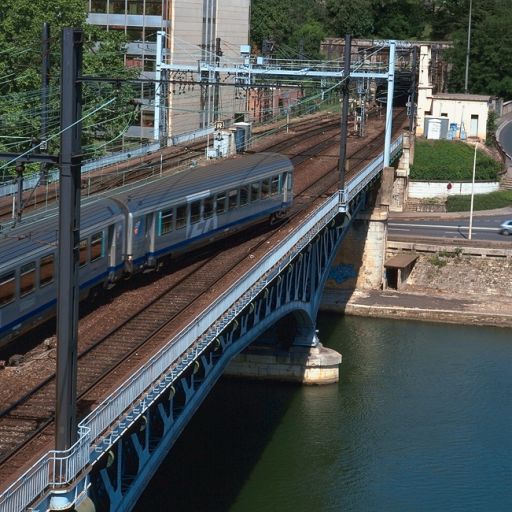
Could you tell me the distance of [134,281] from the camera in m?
27.5

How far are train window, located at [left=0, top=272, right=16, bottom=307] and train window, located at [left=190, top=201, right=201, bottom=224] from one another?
8.53 metres

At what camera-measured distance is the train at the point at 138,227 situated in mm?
21781

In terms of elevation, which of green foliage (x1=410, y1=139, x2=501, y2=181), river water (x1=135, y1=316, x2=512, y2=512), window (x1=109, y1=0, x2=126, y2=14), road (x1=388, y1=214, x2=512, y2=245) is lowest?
river water (x1=135, y1=316, x2=512, y2=512)

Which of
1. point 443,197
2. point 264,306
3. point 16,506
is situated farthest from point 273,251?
point 443,197

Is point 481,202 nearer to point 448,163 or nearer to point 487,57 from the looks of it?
point 448,163

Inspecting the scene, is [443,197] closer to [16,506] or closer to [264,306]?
[264,306]

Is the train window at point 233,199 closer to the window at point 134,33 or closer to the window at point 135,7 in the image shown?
the window at point 135,7

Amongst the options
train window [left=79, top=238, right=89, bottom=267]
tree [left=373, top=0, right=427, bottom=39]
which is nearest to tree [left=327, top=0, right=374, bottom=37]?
tree [left=373, top=0, right=427, bottom=39]

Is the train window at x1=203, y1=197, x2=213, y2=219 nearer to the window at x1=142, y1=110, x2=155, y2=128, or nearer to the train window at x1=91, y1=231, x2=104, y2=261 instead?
the train window at x1=91, y1=231, x2=104, y2=261

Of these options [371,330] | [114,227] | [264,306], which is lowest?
[371,330]

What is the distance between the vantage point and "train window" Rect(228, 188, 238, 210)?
31.8 m

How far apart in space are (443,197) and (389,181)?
1506 cm

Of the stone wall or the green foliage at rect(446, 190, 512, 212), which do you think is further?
the green foliage at rect(446, 190, 512, 212)

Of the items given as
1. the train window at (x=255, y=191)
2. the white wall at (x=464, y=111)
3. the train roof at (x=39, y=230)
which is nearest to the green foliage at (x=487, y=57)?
the white wall at (x=464, y=111)
